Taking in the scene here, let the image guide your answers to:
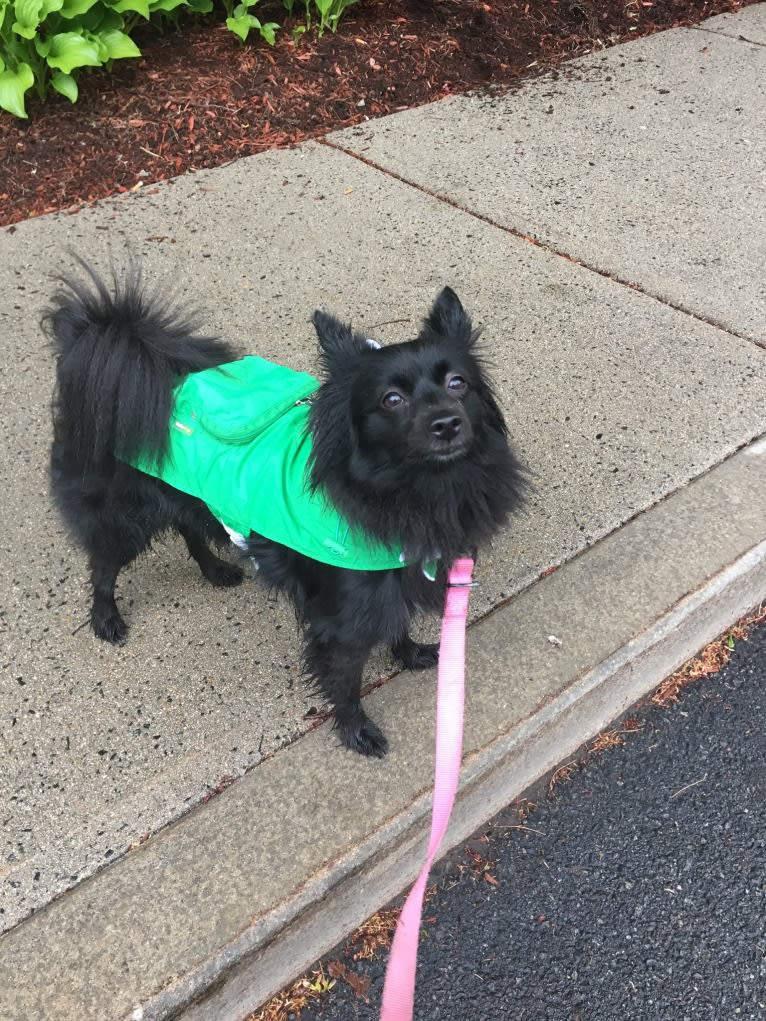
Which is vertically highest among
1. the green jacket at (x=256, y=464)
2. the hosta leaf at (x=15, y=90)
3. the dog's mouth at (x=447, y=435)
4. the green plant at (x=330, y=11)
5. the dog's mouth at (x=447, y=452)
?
the green plant at (x=330, y=11)

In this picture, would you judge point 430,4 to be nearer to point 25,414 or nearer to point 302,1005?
point 25,414

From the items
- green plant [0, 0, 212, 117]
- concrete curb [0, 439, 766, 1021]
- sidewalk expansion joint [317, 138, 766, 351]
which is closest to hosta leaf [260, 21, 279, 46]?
green plant [0, 0, 212, 117]

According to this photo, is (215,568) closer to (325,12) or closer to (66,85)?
(66,85)

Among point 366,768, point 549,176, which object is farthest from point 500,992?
point 549,176

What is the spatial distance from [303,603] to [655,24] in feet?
22.1

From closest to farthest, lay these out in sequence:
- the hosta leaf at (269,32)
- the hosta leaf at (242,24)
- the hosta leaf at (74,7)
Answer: the hosta leaf at (74,7), the hosta leaf at (242,24), the hosta leaf at (269,32)

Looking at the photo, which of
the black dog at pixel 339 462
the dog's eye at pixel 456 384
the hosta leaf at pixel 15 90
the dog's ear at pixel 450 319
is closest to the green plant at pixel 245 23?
the hosta leaf at pixel 15 90

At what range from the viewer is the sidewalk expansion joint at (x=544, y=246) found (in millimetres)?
4230

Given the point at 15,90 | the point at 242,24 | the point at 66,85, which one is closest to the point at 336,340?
the point at 15,90

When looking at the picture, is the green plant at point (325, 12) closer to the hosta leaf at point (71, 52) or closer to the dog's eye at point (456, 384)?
the hosta leaf at point (71, 52)

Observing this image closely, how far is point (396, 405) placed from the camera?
2.22 m

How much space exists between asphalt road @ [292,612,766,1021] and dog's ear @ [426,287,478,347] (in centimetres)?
151

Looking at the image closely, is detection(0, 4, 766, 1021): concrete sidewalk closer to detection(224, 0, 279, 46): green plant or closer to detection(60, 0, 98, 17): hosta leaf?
detection(224, 0, 279, 46): green plant

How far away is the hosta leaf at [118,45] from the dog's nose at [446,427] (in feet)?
15.5
